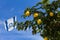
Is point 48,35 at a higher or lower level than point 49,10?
lower

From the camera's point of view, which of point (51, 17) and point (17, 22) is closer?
point (51, 17)

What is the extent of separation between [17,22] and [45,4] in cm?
47

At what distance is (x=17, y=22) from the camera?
7.32 ft

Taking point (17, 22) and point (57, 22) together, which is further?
point (17, 22)

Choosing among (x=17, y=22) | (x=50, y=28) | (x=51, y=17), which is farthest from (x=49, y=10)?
(x=17, y=22)

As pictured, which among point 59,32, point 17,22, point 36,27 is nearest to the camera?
point 59,32

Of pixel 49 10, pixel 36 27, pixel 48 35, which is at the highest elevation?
pixel 49 10

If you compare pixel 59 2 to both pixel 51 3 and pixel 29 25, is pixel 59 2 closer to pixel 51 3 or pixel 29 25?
pixel 51 3

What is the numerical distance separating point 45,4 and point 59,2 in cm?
17

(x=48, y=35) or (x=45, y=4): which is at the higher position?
(x=45, y=4)

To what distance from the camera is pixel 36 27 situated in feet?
6.67

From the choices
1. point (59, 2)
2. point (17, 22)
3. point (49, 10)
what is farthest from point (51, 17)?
point (17, 22)

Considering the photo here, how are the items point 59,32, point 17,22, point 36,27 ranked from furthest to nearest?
point 17,22 → point 36,27 → point 59,32

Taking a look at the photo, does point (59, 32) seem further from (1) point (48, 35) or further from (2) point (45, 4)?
(2) point (45, 4)
